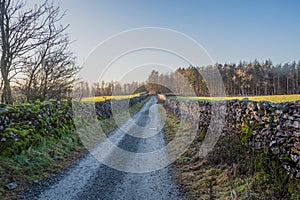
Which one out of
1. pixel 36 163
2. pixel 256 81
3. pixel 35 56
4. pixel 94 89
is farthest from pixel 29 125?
pixel 256 81

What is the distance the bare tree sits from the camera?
9.93m

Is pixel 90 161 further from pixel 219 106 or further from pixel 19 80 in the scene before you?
pixel 19 80

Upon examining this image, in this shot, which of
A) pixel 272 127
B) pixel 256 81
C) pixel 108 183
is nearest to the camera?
pixel 272 127

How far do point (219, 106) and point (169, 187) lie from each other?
173 inches

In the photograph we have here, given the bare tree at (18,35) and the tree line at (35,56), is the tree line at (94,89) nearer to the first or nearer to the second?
the tree line at (35,56)

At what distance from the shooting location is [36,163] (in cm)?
607

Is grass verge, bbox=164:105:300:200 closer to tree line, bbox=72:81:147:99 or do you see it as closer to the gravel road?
the gravel road

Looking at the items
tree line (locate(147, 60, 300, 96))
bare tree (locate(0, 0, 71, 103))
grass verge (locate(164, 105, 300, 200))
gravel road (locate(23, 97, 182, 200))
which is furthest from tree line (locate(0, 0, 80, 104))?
tree line (locate(147, 60, 300, 96))

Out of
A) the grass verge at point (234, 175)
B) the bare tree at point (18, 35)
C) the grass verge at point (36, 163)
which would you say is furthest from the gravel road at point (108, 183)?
the bare tree at point (18, 35)

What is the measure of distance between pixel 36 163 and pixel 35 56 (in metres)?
7.71

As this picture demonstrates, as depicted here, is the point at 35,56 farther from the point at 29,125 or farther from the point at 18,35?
the point at 29,125

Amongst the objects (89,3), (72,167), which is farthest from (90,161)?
(89,3)

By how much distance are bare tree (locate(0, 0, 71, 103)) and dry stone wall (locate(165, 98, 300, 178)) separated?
962 centimetres

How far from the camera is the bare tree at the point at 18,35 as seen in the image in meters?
9.93
